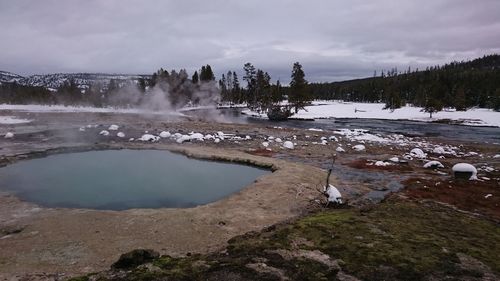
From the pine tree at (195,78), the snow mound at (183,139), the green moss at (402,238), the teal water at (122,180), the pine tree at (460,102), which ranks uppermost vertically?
the pine tree at (195,78)

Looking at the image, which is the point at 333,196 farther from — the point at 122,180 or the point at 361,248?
the point at 122,180

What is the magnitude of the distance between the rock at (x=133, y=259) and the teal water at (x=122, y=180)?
24.9 feet

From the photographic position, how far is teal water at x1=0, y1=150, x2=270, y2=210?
2009 cm

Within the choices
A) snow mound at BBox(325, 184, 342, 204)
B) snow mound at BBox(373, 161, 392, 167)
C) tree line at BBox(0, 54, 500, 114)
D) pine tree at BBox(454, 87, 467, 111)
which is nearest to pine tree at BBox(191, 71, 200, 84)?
tree line at BBox(0, 54, 500, 114)

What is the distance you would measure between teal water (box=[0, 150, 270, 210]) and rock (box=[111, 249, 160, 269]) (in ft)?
24.9

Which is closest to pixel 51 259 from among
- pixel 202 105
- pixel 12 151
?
pixel 12 151

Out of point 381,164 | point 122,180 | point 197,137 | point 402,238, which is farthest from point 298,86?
point 402,238

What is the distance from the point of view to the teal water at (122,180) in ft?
65.9

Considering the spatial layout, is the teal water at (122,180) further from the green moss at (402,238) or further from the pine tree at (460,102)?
the pine tree at (460,102)

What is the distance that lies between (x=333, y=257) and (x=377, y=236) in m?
2.92

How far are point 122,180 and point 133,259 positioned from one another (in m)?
14.6

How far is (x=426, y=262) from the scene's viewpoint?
458 inches

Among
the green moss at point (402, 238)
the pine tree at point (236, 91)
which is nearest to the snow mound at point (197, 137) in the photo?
the green moss at point (402, 238)

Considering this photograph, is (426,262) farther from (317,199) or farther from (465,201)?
(465,201)
